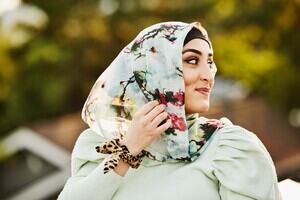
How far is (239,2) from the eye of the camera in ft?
58.1

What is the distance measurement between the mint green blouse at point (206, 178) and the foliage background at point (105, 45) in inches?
571

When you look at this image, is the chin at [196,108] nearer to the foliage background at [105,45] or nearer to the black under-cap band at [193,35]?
the black under-cap band at [193,35]

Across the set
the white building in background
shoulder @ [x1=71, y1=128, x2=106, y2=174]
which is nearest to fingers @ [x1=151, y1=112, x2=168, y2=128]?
shoulder @ [x1=71, y1=128, x2=106, y2=174]

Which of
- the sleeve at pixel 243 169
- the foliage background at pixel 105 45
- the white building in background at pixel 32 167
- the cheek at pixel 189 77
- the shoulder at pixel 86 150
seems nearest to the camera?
the sleeve at pixel 243 169

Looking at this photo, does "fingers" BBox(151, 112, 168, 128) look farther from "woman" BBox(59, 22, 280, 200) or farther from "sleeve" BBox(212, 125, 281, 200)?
"sleeve" BBox(212, 125, 281, 200)

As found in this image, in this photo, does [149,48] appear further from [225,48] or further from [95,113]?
[225,48]

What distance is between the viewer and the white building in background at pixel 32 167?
10.5m

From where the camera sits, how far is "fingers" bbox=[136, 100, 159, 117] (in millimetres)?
2039

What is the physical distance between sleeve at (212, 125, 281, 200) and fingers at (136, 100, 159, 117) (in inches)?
7.4

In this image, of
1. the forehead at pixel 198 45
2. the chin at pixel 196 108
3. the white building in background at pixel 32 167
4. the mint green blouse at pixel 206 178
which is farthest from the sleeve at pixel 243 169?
the white building in background at pixel 32 167

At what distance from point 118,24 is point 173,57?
15.9m

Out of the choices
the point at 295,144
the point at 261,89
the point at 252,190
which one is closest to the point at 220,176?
the point at 252,190

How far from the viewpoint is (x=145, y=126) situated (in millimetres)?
2025

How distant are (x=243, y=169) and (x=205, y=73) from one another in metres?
0.28
